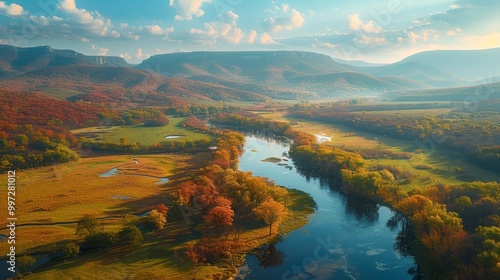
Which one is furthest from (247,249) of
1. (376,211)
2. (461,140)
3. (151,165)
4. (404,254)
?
(461,140)

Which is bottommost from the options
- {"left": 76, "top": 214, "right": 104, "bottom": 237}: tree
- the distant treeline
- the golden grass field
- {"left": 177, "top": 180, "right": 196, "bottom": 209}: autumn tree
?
the golden grass field

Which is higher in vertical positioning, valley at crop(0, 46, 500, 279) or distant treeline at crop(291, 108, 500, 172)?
distant treeline at crop(291, 108, 500, 172)

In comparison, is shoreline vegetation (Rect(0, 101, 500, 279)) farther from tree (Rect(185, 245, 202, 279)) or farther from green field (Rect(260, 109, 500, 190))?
green field (Rect(260, 109, 500, 190))

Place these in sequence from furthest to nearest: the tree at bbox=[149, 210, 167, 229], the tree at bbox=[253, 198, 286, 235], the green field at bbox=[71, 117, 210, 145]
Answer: the green field at bbox=[71, 117, 210, 145] < the tree at bbox=[253, 198, 286, 235] < the tree at bbox=[149, 210, 167, 229]

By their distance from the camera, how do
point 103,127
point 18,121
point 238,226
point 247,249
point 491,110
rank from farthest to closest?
point 491,110, point 103,127, point 18,121, point 238,226, point 247,249

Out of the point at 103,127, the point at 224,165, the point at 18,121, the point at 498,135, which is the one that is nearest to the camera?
the point at 224,165

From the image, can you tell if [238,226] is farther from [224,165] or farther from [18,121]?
[18,121]

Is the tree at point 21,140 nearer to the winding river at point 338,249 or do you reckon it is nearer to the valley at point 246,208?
the valley at point 246,208

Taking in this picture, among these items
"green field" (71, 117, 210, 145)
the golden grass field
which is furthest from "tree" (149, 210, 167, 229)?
"green field" (71, 117, 210, 145)
